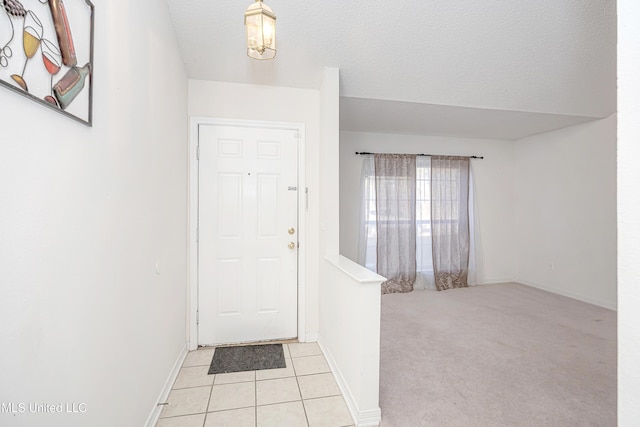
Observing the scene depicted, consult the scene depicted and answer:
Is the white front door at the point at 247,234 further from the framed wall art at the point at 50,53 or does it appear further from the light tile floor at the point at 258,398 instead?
the framed wall art at the point at 50,53

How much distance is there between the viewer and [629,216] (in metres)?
0.69

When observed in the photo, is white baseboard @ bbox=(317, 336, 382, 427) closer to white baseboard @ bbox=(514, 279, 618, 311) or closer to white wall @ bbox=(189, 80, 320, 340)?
white wall @ bbox=(189, 80, 320, 340)

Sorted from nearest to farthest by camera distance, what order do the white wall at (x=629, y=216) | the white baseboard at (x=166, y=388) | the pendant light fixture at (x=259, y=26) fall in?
the white wall at (x=629, y=216)
the pendant light fixture at (x=259, y=26)
the white baseboard at (x=166, y=388)

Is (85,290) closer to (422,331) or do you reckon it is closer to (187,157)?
(187,157)

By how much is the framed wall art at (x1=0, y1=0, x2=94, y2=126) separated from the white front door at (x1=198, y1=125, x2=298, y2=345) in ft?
5.21

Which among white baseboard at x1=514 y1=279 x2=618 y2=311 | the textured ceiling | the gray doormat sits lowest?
the gray doormat

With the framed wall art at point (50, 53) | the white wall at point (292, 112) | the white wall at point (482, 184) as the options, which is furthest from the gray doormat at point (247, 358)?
the white wall at point (482, 184)

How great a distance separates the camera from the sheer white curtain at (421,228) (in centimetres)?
438

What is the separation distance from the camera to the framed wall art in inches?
27.4

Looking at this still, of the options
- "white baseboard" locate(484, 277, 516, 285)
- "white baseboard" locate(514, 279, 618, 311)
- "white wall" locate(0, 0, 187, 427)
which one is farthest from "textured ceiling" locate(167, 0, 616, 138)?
"white baseboard" locate(484, 277, 516, 285)

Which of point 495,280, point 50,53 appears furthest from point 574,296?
point 50,53

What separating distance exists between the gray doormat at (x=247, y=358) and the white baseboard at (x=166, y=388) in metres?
0.25

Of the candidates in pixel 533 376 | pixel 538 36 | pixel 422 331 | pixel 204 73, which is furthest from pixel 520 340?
pixel 204 73

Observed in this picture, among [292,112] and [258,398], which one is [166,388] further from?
[292,112]
